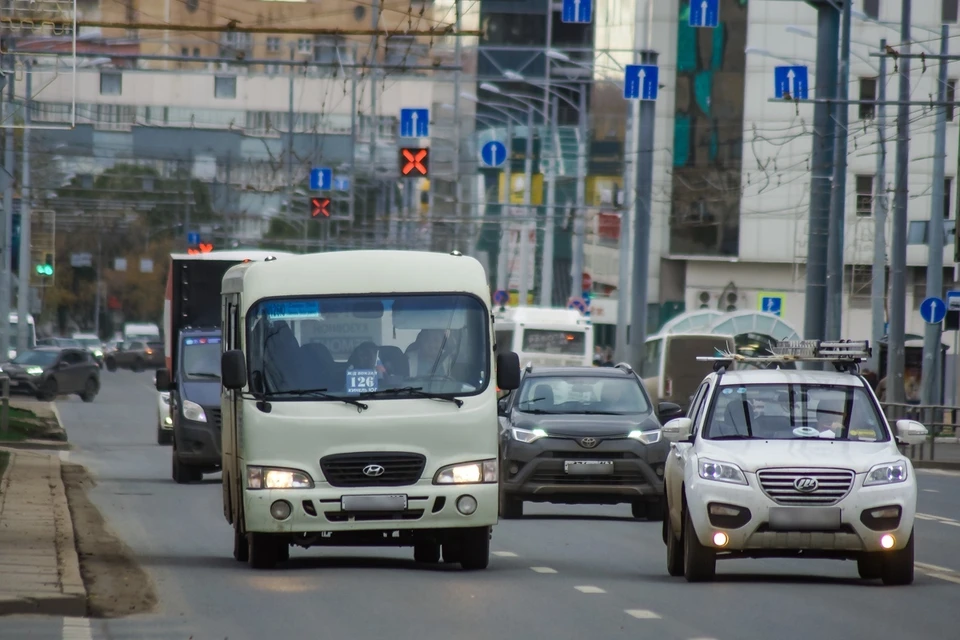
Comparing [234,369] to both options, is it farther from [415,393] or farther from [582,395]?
[582,395]

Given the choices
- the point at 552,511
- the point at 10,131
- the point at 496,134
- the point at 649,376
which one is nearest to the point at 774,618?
the point at 552,511

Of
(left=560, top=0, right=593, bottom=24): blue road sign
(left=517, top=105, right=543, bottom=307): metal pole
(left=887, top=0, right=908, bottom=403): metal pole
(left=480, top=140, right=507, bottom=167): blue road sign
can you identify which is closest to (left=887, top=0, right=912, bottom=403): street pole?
(left=887, top=0, right=908, bottom=403): metal pole

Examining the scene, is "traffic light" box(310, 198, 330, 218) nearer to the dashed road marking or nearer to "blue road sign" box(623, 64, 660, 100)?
"blue road sign" box(623, 64, 660, 100)

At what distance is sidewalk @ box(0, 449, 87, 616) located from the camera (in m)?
11.1

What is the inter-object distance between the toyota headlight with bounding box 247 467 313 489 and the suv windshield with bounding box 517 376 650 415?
23.0 feet

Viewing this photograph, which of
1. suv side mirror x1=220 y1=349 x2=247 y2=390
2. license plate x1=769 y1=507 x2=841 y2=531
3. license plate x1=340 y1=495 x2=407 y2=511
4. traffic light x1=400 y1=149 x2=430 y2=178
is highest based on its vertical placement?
traffic light x1=400 y1=149 x2=430 y2=178

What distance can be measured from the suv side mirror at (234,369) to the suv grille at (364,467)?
2.49 feet

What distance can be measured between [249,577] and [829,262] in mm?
21751

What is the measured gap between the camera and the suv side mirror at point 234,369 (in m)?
13.4

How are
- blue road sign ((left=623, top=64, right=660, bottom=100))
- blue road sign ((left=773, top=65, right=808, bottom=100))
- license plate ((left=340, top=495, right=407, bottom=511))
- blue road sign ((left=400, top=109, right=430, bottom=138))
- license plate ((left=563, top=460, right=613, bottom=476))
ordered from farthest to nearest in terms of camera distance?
blue road sign ((left=400, top=109, right=430, bottom=138)), blue road sign ((left=623, top=64, right=660, bottom=100)), blue road sign ((left=773, top=65, right=808, bottom=100)), license plate ((left=563, top=460, right=613, bottom=476)), license plate ((left=340, top=495, right=407, bottom=511))

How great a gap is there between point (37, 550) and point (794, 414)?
17.7 feet

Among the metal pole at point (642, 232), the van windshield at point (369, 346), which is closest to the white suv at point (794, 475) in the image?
the van windshield at point (369, 346)

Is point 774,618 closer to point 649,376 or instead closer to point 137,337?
point 649,376

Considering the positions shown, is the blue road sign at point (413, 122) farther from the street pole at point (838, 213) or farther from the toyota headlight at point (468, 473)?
the toyota headlight at point (468, 473)
